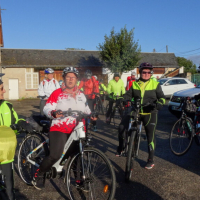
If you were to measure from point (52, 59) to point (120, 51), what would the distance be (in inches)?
358

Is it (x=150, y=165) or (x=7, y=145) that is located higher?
(x=7, y=145)

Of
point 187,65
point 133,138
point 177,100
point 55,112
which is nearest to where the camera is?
point 55,112

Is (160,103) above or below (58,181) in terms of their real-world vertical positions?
above

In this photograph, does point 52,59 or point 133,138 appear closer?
point 133,138

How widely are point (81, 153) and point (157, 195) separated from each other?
1.41m

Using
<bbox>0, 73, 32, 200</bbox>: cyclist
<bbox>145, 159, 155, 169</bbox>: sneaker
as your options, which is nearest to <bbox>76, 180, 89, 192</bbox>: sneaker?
<bbox>0, 73, 32, 200</bbox>: cyclist

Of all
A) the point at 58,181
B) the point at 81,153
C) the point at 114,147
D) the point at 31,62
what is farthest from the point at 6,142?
the point at 31,62

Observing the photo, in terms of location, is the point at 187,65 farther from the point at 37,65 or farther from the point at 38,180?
the point at 38,180

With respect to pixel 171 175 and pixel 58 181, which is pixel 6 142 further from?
pixel 171 175

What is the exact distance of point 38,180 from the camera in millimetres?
3863

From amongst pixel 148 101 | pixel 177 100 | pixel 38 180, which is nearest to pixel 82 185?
pixel 38 180

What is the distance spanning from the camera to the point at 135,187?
4070mm

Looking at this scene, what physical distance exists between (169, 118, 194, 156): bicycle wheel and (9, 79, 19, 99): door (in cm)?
2668

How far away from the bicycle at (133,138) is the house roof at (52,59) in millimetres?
27503
